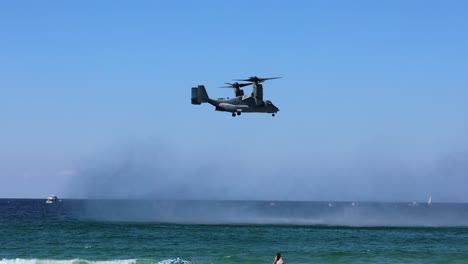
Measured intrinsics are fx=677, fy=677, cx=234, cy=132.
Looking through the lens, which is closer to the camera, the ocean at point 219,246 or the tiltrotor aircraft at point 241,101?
the tiltrotor aircraft at point 241,101

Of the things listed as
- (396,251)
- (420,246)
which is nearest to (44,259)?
(396,251)

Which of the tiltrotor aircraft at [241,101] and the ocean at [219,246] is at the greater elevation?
the tiltrotor aircraft at [241,101]

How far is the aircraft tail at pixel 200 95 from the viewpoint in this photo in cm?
5862

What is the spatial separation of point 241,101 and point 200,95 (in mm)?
3837

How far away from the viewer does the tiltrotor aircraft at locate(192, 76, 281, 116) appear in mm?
57406

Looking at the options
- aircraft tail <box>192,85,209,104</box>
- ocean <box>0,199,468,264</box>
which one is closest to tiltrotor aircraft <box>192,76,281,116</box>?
aircraft tail <box>192,85,209,104</box>

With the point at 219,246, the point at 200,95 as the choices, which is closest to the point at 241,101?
the point at 200,95

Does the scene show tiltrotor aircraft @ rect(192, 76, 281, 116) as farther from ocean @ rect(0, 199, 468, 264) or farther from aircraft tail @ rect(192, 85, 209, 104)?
ocean @ rect(0, 199, 468, 264)

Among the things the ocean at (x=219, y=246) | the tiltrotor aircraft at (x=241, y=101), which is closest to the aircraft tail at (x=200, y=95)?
the tiltrotor aircraft at (x=241, y=101)

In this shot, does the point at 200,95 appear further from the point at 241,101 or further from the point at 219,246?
the point at 219,246

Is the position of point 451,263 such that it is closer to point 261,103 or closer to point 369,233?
point 261,103

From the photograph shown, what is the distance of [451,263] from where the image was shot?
6575 centimetres

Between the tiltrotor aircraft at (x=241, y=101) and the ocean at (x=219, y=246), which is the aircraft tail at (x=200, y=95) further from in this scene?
the ocean at (x=219, y=246)

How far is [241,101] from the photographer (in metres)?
57.5
